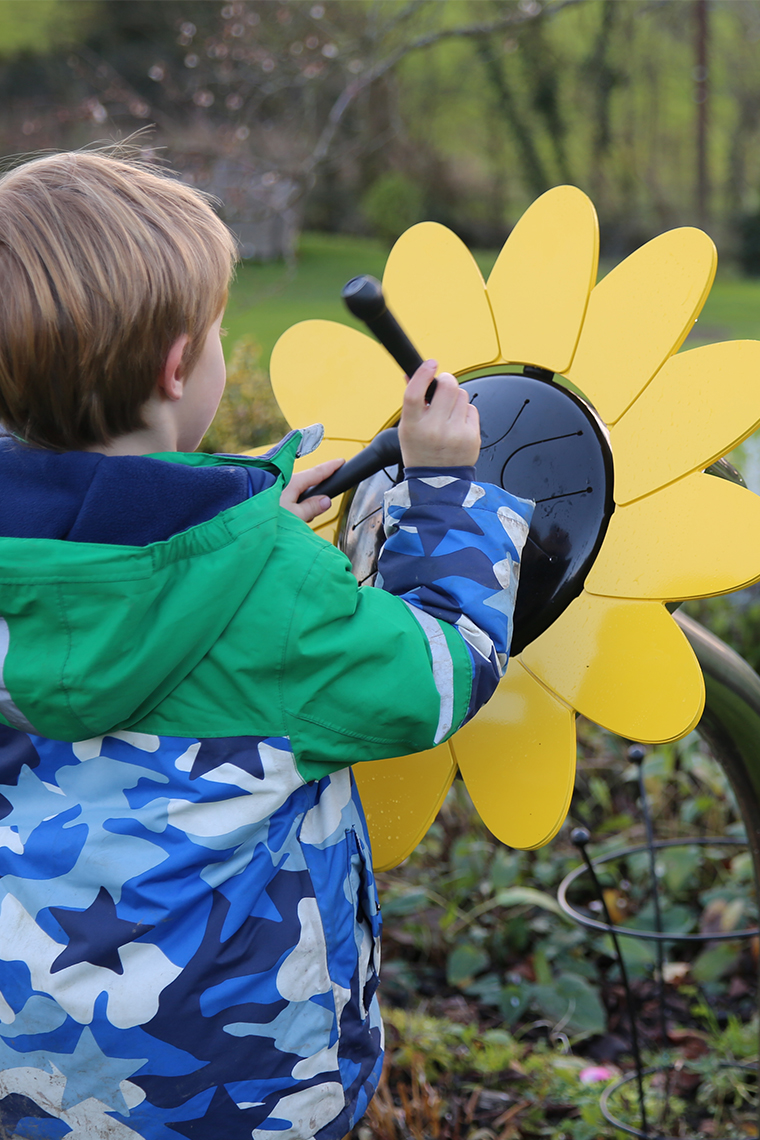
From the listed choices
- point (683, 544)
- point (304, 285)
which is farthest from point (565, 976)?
point (304, 285)

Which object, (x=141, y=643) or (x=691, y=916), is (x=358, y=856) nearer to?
(x=141, y=643)

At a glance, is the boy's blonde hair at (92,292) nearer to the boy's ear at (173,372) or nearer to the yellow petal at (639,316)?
the boy's ear at (173,372)

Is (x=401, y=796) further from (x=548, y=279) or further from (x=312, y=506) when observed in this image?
(x=548, y=279)

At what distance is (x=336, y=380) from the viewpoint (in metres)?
1.19

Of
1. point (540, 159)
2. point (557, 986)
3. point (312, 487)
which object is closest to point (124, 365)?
point (312, 487)

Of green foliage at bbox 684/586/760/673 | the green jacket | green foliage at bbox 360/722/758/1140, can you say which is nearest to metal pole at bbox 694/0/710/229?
green foliage at bbox 684/586/760/673

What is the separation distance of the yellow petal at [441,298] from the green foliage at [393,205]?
9.47m

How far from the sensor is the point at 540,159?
10.6 meters

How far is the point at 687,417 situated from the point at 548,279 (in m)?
0.24

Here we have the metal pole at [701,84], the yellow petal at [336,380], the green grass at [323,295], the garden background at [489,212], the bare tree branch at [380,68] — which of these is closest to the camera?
the yellow petal at [336,380]

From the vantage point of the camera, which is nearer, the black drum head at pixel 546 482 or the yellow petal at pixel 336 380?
the black drum head at pixel 546 482

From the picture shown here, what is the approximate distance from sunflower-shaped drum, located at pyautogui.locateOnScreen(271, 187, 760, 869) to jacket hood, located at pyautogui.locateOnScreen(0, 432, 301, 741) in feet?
0.93

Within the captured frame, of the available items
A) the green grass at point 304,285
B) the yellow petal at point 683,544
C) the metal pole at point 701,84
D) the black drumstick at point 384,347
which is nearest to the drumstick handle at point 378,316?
the black drumstick at point 384,347

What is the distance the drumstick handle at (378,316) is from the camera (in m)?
0.71
